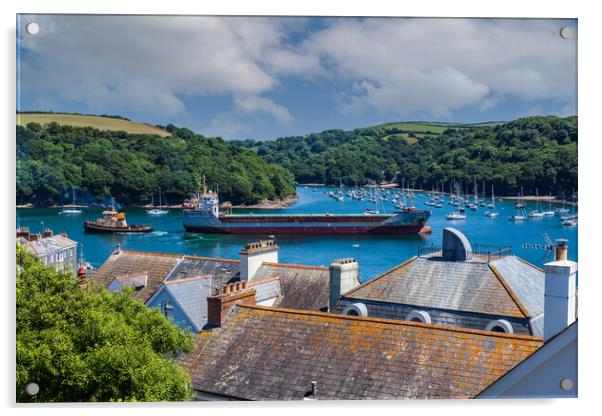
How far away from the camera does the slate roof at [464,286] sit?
7.34 metres

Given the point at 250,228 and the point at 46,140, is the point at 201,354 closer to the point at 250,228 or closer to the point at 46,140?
the point at 46,140

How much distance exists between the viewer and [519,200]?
31.7 ft

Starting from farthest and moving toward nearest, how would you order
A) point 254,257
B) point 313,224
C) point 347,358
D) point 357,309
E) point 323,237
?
point 323,237 < point 313,224 < point 254,257 < point 357,309 < point 347,358

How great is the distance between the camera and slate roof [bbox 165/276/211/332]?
825cm

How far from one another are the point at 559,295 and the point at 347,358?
1.71 metres

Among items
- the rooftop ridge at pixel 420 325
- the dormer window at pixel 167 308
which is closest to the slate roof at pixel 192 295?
the dormer window at pixel 167 308

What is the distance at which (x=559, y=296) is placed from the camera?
564 centimetres

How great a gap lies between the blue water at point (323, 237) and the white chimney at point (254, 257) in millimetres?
1243

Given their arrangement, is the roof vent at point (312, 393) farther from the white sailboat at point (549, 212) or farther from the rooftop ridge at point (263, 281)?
the white sailboat at point (549, 212)

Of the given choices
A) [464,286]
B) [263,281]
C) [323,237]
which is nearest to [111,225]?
[263,281]

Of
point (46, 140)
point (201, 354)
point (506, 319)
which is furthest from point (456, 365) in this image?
point (46, 140)

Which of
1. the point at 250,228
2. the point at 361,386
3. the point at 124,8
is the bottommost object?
the point at 361,386

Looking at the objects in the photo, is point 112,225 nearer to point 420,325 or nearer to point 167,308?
point 167,308
